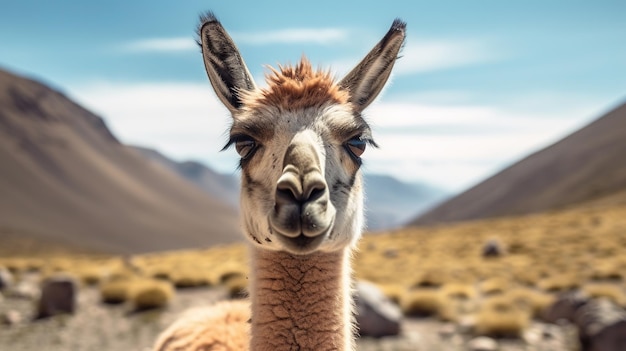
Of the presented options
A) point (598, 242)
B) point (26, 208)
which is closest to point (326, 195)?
point (598, 242)

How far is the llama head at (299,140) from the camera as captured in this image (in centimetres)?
303

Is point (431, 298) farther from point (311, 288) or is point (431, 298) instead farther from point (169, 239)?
point (169, 239)

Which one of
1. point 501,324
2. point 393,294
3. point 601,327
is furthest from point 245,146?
point 393,294

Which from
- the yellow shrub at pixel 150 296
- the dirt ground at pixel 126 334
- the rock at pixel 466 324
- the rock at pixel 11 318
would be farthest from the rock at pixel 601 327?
the rock at pixel 11 318

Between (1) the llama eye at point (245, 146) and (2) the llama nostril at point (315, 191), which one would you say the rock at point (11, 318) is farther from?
(2) the llama nostril at point (315, 191)

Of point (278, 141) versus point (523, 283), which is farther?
point (523, 283)

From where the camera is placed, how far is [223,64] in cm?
386

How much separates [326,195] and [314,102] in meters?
0.91

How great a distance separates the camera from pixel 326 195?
306cm

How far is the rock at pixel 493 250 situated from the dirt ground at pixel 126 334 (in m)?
15.8

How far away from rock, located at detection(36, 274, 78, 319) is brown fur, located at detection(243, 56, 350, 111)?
11.5 m

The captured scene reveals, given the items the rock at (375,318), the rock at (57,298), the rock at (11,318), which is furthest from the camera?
the rock at (57,298)

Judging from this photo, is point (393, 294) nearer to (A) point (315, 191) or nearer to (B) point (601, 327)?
(B) point (601, 327)

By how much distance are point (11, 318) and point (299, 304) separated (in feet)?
38.6
